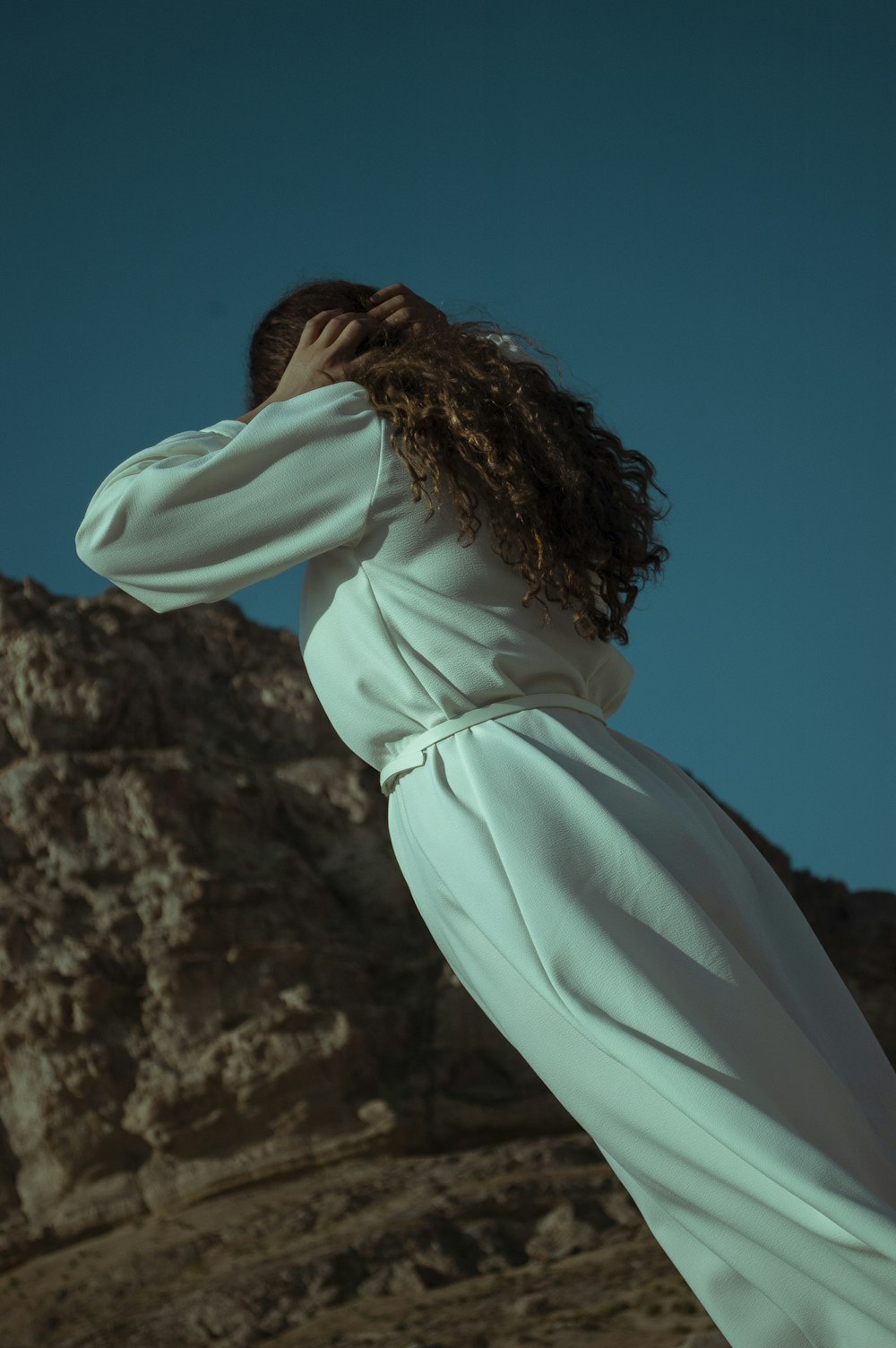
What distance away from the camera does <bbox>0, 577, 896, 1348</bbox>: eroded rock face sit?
26.9 ft

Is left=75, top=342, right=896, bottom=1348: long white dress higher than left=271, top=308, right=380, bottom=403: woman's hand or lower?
lower

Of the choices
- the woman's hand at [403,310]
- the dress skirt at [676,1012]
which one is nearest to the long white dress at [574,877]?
the dress skirt at [676,1012]

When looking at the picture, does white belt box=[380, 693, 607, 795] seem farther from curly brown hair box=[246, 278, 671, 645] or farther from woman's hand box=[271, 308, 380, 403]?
woman's hand box=[271, 308, 380, 403]

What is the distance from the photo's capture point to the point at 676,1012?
85.3 inches

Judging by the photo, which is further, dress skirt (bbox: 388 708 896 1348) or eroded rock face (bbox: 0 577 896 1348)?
eroded rock face (bbox: 0 577 896 1348)

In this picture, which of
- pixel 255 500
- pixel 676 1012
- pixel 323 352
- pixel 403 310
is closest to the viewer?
pixel 676 1012

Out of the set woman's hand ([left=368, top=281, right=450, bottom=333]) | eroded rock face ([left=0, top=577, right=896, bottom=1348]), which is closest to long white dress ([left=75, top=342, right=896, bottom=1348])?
woman's hand ([left=368, top=281, right=450, bottom=333])

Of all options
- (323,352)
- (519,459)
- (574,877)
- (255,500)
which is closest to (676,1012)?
(574,877)

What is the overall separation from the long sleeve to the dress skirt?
461 millimetres

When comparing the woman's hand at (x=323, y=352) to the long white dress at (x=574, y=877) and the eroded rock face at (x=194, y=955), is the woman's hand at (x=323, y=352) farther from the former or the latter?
the eroded rock face at (x=194, y=955)

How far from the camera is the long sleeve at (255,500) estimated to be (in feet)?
8.04

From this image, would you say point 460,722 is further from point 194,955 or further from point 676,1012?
point 194,955

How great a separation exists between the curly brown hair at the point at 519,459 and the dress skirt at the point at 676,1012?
0.94 ft

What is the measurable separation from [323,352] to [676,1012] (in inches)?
54.2
